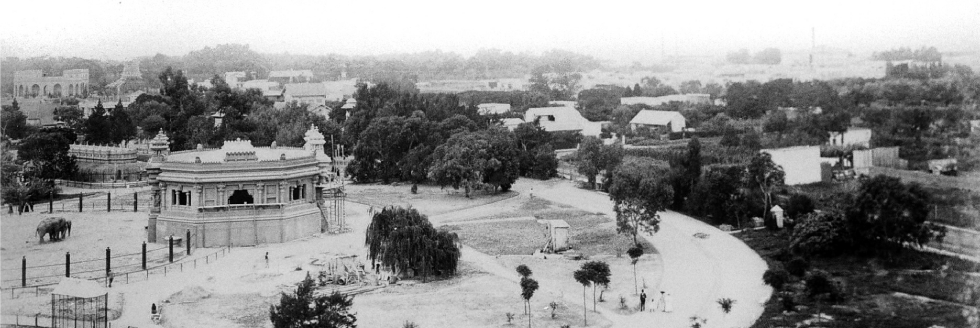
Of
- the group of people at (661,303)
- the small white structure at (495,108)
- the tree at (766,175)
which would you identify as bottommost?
the group of people at (661,303)

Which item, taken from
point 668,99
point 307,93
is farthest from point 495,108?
point 307,93

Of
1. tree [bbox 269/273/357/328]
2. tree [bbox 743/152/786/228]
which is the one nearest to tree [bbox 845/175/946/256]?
tree [bbox 743/152/786/228]

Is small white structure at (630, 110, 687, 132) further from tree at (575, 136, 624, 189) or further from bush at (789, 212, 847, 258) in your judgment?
bush at (789, 212, 847, 258)

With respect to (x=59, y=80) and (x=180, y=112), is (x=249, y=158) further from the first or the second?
(x=59, y=80)

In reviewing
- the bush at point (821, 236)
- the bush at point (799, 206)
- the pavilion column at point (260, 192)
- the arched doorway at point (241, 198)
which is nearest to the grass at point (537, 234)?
the bush at point (821, 236)

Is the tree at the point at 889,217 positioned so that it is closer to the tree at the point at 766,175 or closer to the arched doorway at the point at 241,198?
the tree at the point at 766,175

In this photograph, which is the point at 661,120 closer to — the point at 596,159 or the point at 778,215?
the point at 596,159
